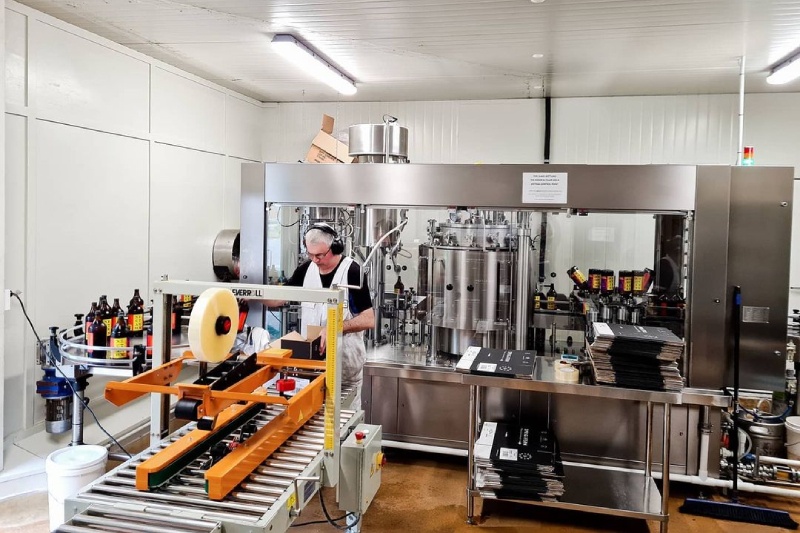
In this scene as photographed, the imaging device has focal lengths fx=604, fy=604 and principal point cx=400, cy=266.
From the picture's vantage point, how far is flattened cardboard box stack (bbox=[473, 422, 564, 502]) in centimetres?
288

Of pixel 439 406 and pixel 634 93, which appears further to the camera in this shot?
pixel 634 93

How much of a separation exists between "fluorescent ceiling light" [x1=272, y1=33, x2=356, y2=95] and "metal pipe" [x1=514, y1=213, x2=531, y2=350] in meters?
1.76

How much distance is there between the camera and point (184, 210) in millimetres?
4727

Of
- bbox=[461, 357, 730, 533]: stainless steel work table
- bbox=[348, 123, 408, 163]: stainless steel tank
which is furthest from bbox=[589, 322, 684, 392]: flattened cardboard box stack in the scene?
bbox=[348, 123, 408, 163]: stainless steel tank

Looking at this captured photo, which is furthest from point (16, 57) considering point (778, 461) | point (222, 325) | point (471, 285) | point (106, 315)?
point (778, 461)

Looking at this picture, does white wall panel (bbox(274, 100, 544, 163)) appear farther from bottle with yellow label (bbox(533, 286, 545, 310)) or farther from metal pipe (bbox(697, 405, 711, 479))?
metal pipe (bbox(697, 405, 711, 479))

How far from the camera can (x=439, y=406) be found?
3.55 metres

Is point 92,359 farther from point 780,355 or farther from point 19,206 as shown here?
point 780,355

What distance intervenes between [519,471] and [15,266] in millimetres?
2875

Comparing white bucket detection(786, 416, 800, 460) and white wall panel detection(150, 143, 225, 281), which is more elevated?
white wall panel detection(150, 143, 225, 281)

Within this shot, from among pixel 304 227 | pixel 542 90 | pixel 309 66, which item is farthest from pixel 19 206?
pixel 542 90

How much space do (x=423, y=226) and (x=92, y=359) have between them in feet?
6.40

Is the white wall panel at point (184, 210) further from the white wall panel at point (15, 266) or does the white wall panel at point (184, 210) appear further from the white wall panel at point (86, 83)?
the white wall panel at point (15, 266)

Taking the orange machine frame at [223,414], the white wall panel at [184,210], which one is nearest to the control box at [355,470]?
the orange machine frame at [223,414]
